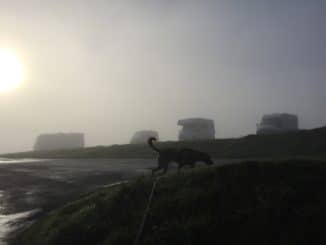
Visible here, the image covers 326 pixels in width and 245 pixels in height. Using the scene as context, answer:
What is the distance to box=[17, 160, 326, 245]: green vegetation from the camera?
356 inches

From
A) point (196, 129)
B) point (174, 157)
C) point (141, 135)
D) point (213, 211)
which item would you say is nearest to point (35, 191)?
point (174, 157)

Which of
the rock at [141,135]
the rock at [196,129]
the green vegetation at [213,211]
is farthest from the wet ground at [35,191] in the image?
the rock at [141,135]

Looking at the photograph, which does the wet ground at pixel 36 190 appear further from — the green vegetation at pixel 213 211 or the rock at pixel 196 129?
the rock at pixel 196 129

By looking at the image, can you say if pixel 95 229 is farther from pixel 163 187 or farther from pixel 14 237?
pixel 14 237

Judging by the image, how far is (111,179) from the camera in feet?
80.0

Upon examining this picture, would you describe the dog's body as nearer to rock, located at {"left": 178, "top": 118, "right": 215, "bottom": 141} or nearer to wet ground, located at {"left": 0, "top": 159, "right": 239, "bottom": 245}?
wet ground, located at {"left": 0, "top": 159, "right": 239, "bottom": 245}

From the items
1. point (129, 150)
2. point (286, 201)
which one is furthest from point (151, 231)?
point (129, 150)

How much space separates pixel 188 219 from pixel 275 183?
277cm

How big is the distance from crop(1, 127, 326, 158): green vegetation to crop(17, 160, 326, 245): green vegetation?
24404 mm

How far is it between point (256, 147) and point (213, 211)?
114 ft

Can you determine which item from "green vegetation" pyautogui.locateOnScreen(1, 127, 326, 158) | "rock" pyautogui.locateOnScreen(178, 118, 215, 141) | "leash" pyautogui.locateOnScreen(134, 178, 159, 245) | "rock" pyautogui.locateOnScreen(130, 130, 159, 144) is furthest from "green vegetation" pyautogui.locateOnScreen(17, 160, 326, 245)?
"rock" pyautogui.locateOnScreen(130, 130, 159, 144)

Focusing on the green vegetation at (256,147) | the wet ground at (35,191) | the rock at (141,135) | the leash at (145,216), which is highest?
the rock at (141,135)

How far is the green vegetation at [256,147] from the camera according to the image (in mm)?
38656

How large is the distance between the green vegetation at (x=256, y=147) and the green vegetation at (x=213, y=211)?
24.4 meters
